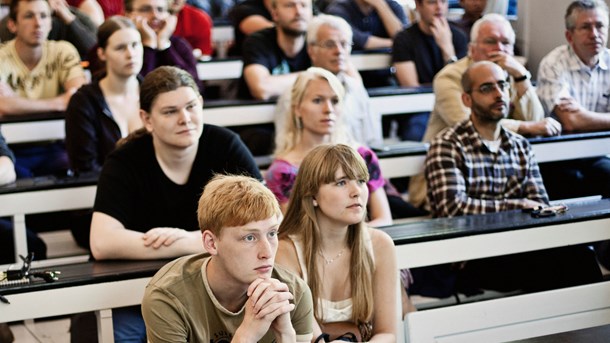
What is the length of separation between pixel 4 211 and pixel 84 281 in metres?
0.97

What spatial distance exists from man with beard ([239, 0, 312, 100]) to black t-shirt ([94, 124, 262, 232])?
1.74 m

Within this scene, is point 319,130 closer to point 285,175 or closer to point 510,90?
point 285,175

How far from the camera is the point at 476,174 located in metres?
3.76

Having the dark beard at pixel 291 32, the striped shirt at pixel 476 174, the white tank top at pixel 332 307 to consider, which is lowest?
the white tank top at pixel 332 307

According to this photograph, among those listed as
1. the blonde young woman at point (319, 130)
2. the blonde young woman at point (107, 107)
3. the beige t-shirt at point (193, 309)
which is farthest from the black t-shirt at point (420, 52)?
the beige t-shirt at point (193, 309)

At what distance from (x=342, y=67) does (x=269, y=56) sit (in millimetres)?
572

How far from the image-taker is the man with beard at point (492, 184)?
12.0 ft

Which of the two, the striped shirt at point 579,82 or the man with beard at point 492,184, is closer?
the man with beard at point 492,184

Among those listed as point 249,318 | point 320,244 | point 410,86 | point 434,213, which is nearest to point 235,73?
point 410,86

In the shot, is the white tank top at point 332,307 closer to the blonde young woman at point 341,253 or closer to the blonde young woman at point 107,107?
the blonde young woman at point 341,253

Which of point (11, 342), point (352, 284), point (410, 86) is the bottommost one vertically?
point (11, 342)

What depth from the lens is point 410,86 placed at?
539cm

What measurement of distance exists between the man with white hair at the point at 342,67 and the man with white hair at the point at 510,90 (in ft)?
0.92

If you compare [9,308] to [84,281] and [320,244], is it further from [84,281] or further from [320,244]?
[320,244]
